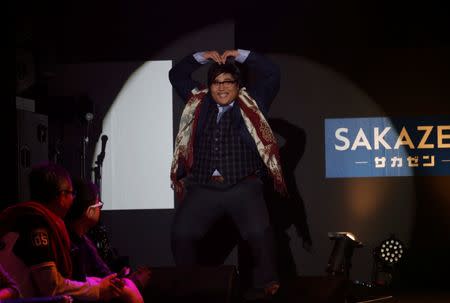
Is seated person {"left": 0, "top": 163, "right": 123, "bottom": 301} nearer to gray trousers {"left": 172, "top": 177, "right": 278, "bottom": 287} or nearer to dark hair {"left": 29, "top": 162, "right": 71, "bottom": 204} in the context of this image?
dark hair {"left": 29, "top": 162, "right": 71, "bottom": 204}

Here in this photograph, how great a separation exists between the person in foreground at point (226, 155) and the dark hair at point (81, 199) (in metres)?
3.62

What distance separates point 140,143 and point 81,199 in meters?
4.02

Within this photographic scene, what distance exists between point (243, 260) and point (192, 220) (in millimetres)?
603

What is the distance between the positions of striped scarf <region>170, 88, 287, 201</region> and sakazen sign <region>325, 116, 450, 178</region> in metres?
0.51

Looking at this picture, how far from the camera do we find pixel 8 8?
178 inches

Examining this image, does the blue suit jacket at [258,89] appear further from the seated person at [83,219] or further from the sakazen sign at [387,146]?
the seated person at [83,219]

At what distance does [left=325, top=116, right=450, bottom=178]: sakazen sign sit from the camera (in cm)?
659

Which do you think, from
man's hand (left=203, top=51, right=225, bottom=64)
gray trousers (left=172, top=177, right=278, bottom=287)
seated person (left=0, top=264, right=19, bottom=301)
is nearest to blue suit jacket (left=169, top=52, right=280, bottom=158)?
man's hand (left=203, top=51, right=225, bottom=64)

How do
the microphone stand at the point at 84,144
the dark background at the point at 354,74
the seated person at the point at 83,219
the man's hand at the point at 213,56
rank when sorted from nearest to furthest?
the seated person at the point at 83,219 < the dark background at the point at 354,74 < the man's hand at the point at 213,56 < the microphone stand at the point at 84,144

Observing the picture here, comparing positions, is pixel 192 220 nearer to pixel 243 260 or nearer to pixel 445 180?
pixel 243 260

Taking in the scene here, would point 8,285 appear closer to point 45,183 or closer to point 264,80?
point 45,183

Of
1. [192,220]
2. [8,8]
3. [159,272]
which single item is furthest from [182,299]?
[192,220]

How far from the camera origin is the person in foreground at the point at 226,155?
644cm

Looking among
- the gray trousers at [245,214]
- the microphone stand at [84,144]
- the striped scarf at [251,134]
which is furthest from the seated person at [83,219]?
the microphone stand at [84,144]
